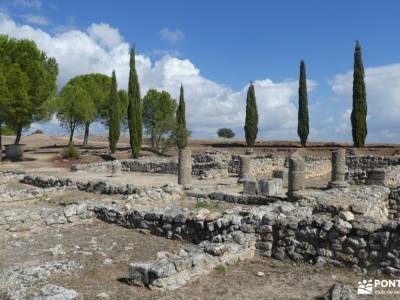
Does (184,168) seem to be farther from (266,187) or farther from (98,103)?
(98,103)

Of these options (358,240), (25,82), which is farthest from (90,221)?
(25,82)

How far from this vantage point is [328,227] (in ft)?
23.3

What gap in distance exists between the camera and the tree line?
33.0 metres

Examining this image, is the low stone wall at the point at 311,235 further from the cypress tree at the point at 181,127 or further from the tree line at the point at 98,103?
the cypress tree at the point at 181,127

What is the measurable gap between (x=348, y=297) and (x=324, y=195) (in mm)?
8677

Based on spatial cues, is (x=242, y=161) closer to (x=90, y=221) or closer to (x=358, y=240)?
(x=90, y=221)

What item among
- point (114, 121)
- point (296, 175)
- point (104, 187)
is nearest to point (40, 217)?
point (104, 187)

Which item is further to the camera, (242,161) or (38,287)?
(242,161)

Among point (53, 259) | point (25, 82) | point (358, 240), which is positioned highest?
point (25, 82)

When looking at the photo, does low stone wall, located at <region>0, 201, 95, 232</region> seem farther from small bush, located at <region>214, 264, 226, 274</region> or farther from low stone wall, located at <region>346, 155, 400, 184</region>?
low stone wall, located at <region>346, 155, 400, 184</region>

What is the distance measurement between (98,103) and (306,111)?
24924mm

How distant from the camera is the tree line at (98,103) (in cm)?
3304

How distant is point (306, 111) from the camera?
41.7 m

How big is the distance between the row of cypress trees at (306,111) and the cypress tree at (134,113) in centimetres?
1162
